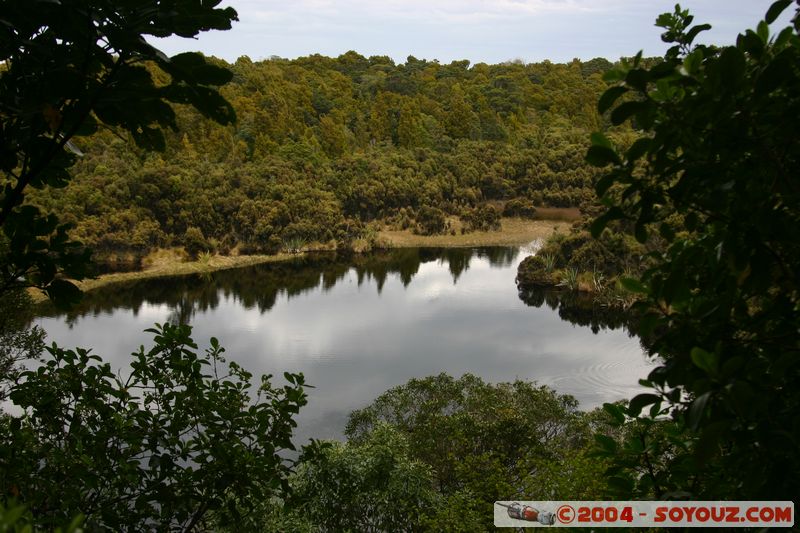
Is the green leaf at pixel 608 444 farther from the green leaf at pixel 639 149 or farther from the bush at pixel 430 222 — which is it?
the bush at pixel 430 222

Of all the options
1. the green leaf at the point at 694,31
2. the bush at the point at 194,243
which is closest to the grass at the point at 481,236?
the bush at the point at 194,243

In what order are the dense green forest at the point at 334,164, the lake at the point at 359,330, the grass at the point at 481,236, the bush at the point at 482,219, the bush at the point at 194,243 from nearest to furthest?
the lake at the point at 359,330 → the bush at the point at 194,243 → the dense green forest at the point at 334,164 → the grass at the point at 481,236 → the bush at the point at 482,219

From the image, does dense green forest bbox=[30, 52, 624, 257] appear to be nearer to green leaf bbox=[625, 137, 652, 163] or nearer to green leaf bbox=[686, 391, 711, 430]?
green leaf bbox=[625, 137, 652, 163]

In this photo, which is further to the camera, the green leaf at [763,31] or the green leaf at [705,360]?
the green leaf at [763,31]

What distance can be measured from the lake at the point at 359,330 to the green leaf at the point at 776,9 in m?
13.0

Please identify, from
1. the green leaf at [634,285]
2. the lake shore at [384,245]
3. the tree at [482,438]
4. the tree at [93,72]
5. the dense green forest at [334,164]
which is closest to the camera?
the tree at [93,72]

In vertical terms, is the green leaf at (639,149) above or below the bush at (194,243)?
above

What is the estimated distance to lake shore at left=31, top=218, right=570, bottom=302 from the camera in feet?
102

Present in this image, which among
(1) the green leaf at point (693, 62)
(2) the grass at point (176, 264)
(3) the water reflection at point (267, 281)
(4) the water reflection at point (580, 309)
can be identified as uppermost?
(1) the green leaf at point (693, 62)

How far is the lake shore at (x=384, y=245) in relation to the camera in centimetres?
3112

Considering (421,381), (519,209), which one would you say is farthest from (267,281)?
(519,209)

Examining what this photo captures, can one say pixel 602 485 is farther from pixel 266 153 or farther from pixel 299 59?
pixel 299 59

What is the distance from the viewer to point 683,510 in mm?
1811

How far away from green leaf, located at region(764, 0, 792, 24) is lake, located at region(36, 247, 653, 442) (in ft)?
42.8
